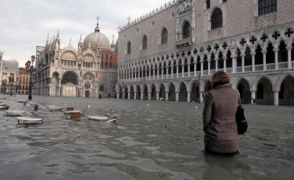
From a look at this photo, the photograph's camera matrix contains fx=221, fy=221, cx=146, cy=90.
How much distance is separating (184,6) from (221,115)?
35989mm

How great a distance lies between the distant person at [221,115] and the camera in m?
3.76

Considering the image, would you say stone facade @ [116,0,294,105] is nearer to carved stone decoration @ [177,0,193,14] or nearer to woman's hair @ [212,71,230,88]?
carved stone decoration @ [177,0,193,14]

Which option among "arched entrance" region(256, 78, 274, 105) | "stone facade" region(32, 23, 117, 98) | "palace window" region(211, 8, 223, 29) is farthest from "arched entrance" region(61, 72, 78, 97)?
"arched entrance" region(256, 78, 274, 105)

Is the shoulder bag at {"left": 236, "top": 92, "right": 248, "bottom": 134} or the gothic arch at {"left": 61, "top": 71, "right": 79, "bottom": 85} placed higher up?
the gothic arch at {"left": 61, "top": 71, "right": 79, "bottom": 85}

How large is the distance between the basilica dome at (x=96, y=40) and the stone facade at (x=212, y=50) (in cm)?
2820

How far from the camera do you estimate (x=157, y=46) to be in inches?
1678

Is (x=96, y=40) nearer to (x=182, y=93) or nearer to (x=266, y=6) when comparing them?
(x=182, y=93)

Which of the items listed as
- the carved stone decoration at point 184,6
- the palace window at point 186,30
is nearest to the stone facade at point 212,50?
the carved stone decoration at point 184,6

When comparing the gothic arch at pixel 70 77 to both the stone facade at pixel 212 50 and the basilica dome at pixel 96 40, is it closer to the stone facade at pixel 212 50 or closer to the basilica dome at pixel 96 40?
the basilica dome at pixel 96 40

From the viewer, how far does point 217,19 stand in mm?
31594

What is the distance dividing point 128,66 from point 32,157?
159 ft

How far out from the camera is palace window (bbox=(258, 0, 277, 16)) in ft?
82.8

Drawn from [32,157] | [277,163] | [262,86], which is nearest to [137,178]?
[32,157]

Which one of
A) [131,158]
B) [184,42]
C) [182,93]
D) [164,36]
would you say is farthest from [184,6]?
[131,158]
